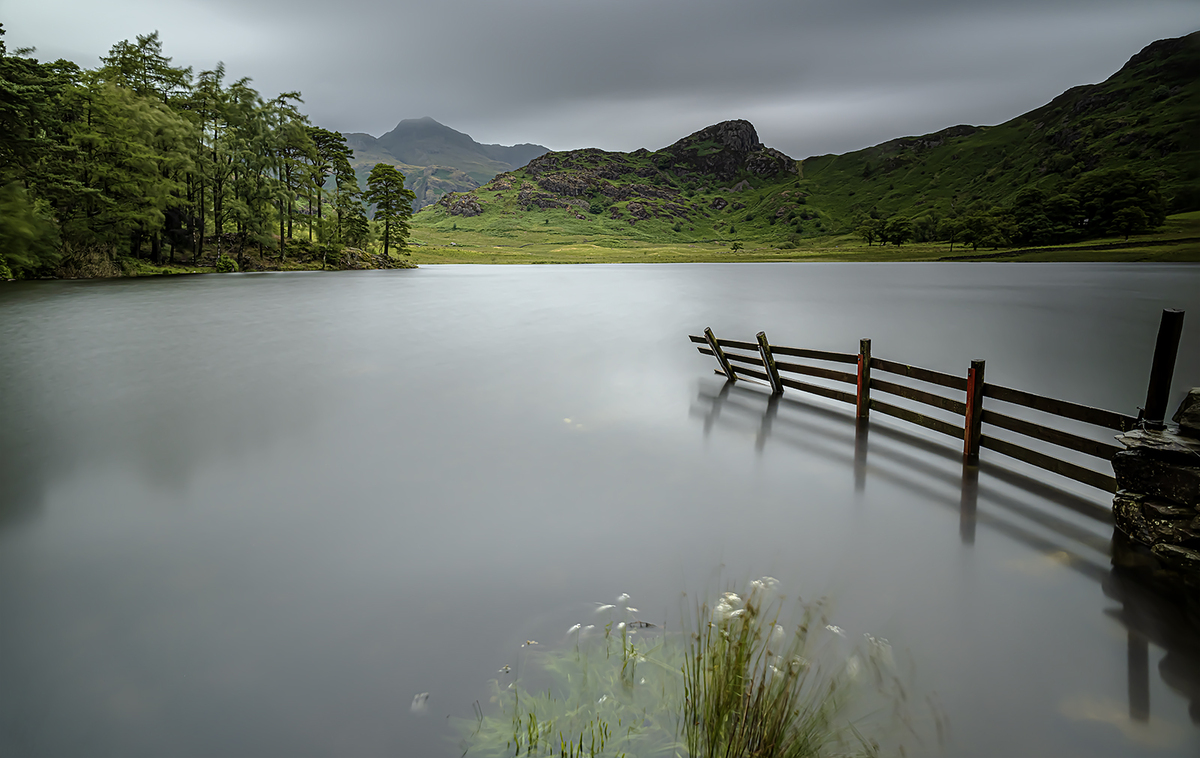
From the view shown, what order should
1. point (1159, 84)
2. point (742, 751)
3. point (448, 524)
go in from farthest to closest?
point (1159, 84) < point (448, 524) < point (742, 751)

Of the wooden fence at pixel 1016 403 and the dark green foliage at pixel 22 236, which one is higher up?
the dark green foliage at pixel 22 236

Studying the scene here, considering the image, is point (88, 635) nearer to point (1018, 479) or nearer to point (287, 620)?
point (287, 620)

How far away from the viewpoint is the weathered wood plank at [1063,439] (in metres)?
7.41

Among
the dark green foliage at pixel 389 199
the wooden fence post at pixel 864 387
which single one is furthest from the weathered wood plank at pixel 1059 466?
the dark green foliage at pixel 389 199

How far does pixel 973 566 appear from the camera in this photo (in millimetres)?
6832

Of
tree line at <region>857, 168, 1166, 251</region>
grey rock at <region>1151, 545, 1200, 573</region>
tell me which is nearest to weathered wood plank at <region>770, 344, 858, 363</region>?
grey rock at <region>1151, 545, 1200, 573</region>

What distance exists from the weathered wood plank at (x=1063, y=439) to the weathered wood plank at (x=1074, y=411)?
0.85 ft

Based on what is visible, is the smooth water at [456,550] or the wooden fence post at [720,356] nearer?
the smooth water at [456,550]

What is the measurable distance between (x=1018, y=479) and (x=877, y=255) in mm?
147875

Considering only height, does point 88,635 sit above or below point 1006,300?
below

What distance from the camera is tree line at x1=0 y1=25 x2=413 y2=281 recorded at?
130ft

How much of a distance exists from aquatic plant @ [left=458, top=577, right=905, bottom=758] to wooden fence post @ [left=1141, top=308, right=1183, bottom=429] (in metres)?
4.69

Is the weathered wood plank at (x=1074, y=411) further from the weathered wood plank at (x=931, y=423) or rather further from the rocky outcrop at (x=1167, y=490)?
the weathered wood plank at (x=931, y=423)

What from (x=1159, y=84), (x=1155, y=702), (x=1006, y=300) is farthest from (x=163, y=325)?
(x=1159, y=84)
